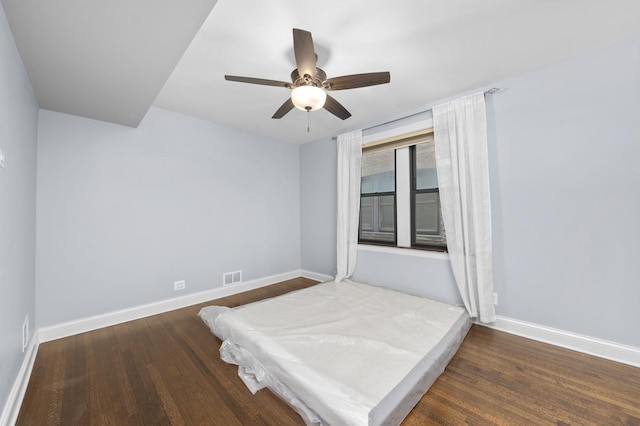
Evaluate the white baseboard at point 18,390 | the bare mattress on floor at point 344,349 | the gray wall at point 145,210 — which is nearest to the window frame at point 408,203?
the bare mattress on floor at point 344,349

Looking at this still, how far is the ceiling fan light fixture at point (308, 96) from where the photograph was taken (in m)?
1.79

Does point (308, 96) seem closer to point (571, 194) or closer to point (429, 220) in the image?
point (429, 220)

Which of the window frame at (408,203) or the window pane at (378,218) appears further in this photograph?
the window pane at (378,218)

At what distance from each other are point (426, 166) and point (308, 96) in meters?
1.96

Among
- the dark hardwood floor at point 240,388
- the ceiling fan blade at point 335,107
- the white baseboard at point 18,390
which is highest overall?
the ceiling fan blade at point 335,107

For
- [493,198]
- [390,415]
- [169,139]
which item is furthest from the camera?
[169,139]

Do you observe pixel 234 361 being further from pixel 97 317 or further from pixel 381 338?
pixel 97 317

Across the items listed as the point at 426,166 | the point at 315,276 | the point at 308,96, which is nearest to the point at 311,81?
the point at 308,96

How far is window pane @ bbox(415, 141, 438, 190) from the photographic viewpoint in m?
3.04

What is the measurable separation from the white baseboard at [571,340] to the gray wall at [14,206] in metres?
3.74

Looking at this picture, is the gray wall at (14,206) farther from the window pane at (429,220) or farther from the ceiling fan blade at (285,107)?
the window pane at (429,220)

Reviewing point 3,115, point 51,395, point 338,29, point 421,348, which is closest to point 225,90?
point 338,29

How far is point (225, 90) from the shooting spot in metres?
2.60

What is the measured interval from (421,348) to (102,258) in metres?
3.25
